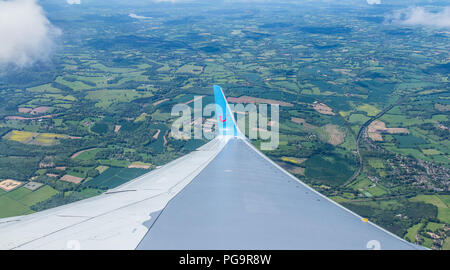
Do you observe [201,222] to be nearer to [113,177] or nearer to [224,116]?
[224,116]

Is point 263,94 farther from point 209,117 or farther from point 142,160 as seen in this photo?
point 142,160

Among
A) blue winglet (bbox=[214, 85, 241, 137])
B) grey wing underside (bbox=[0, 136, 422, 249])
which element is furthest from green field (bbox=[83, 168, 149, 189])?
grey wing underside (bbox=[0, 136, 422, 249])

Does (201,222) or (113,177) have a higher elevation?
(201,222)

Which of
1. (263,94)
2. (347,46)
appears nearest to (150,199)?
(263,94)

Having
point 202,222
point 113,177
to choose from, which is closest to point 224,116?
point 202,222

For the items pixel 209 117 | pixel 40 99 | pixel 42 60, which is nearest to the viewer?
pixel 209 117

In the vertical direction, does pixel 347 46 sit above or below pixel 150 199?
above

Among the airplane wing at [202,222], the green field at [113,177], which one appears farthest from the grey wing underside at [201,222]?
the green field at [113,177]

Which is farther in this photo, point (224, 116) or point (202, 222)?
point (224, 116)
